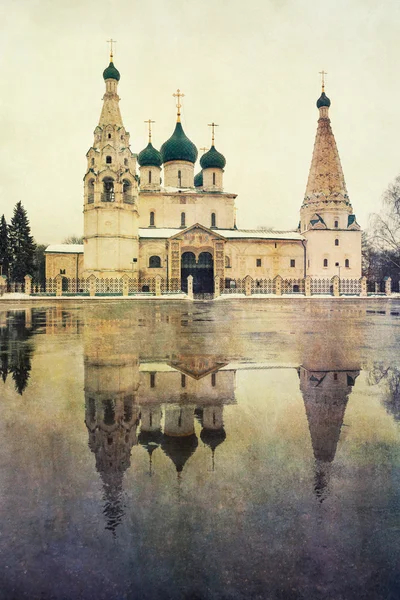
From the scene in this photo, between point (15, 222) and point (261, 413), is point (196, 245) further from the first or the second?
point (261, 413)

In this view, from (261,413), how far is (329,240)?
42.2 metres

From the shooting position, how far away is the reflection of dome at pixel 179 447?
317cm

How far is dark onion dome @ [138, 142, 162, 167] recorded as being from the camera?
44.6 meters

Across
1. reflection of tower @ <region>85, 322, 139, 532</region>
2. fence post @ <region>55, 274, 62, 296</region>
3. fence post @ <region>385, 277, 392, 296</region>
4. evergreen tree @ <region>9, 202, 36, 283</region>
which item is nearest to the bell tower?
fence post @ <region>55, 274, 62, 296</region>

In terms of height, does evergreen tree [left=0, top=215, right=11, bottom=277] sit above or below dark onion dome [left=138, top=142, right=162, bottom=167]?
below

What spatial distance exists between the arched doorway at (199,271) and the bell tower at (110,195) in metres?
5.07

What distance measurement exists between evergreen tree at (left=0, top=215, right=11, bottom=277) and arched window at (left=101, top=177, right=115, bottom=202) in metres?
20.1

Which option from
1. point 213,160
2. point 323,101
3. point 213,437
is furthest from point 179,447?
point 323,101

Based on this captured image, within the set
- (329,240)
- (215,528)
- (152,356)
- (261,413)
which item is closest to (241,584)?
Result: (215,528)

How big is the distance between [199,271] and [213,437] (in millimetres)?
38230

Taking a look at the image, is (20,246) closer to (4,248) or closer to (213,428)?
(4,248)

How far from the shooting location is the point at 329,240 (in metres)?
44.2

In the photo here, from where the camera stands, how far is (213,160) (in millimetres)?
44781

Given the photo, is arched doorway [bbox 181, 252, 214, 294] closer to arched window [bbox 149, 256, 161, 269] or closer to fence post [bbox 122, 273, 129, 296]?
arched window [bbox 149, 256, 161, 269]
